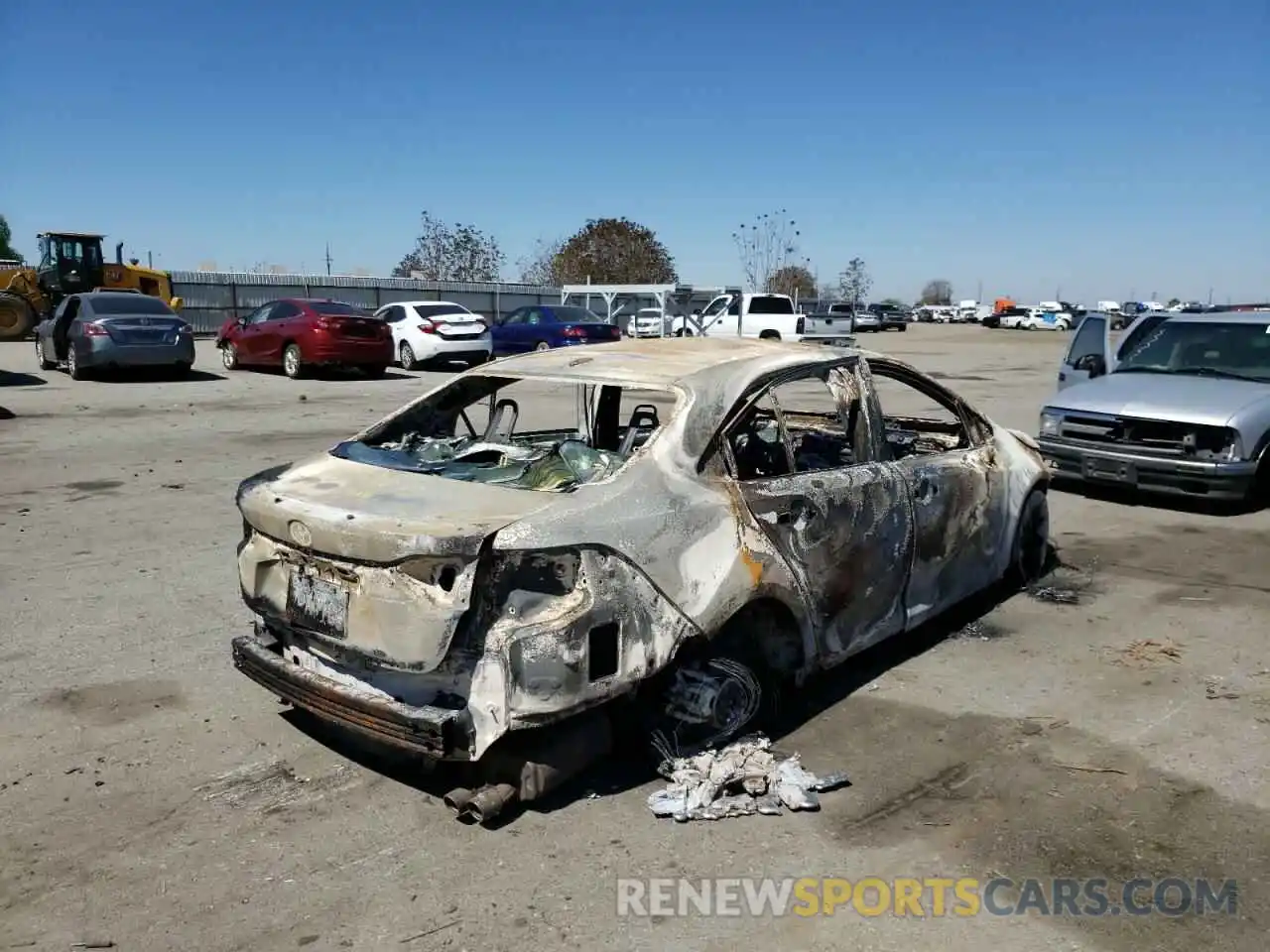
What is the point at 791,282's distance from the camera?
2638 inches

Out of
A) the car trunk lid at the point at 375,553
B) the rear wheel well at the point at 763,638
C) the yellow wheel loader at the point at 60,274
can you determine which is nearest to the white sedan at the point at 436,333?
the yellow wheel loader at the point at 60,274

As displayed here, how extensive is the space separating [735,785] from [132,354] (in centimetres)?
1766

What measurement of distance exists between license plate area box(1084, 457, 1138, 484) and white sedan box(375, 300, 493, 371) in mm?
16074

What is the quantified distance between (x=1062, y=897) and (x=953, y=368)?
2663cm

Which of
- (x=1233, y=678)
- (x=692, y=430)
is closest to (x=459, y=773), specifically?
(x=692, y=430)

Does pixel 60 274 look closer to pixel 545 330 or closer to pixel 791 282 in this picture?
pixel 545 330

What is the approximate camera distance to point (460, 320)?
22.9 m

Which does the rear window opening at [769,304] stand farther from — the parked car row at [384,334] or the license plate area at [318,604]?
the license plate area at [318,604]

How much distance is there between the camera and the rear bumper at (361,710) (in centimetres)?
332

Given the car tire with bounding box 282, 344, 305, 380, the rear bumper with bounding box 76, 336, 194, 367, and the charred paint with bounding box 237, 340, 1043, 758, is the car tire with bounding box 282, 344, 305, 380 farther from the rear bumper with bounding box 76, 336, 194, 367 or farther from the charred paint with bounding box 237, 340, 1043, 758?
the charred paint with bounding box 237, 340, 1043, 758

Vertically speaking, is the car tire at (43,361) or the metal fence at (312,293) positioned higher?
the metal fence at (312,293)

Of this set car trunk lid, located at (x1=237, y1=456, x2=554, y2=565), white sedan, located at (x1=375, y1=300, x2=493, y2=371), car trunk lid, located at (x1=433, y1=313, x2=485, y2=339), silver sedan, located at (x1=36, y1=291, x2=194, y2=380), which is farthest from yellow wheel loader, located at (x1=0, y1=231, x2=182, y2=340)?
car trunk lid, located at (x1=237, y1=456, x2=554, y2=565)

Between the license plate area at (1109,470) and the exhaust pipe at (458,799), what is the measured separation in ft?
23.0

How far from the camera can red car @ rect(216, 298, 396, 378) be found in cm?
1975
